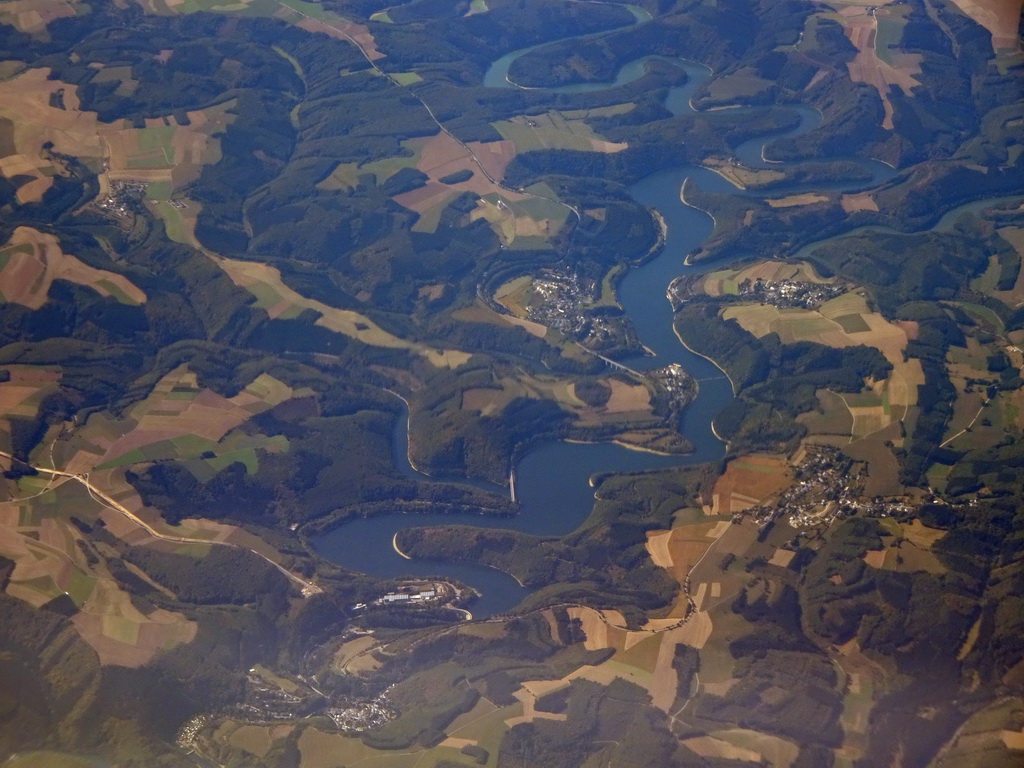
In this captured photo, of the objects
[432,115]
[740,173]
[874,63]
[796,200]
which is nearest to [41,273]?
[432,115]

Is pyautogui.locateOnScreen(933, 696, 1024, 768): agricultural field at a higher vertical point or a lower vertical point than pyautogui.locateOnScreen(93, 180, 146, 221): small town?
lower

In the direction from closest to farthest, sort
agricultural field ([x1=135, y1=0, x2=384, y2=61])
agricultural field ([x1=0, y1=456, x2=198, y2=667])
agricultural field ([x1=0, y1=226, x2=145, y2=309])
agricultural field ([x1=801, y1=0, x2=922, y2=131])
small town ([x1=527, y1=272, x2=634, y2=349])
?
agricultural field ([x1=0, y1=456, x2=198, y2=667]) → agricultural field ([x1=0, y1=226, x2=145, y2=309]) → small town ([x1=527, y1=272, x2=634, y2=349]) → agricultural field ([x1=801, y1=0, x2=922, y2=131]) → agricultural field ([x1=135, y1=0, x2=384, y2=61])

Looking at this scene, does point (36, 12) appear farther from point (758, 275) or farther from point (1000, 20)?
point (1000, 20)

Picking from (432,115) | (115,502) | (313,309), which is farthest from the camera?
(432,115)

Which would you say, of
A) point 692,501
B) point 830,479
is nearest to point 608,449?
point 692,501

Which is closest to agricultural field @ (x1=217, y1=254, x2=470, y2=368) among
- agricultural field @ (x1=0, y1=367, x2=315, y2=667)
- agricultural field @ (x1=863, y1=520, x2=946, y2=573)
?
agricultural field @ (x1=0, y1=367, x2=315, y2=667)

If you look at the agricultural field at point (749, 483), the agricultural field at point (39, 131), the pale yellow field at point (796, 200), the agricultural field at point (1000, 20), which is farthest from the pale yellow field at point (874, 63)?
the agricultural field at point (39, 131)

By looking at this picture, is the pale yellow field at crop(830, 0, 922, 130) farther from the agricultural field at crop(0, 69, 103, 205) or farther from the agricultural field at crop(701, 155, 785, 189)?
the agricultural field at crop(0, 69, 103, 205)
